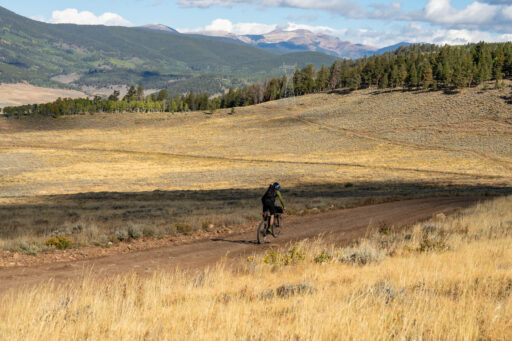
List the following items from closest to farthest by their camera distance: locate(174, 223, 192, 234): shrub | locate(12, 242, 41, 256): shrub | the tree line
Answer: locate(12, 242, 41, 256): shrub < locate(174, 223, 192, 234): shrub < the tree line

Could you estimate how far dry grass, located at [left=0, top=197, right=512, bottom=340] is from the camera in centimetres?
520

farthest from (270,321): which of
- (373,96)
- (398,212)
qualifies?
(373,96)

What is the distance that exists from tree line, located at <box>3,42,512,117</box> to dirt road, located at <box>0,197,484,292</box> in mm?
121001

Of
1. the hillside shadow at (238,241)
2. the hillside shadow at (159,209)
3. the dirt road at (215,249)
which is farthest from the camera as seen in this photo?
the hillside shadow at (159,209)

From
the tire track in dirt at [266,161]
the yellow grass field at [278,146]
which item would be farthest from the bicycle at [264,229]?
the tire track in dirt at [266,161]

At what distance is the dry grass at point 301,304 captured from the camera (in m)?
5.20

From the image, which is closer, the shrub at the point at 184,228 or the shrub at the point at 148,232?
the shrub at the point at 148,232

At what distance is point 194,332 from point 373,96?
14994 centimetres

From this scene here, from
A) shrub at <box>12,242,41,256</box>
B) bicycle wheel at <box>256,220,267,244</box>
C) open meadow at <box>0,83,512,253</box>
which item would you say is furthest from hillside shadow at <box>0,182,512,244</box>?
shrub at <box>12,242,41,256</box>

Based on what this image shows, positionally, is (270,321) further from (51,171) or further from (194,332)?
(51,171)

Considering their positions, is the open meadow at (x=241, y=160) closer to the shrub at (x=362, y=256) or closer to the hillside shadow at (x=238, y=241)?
the hillside shadow at (x=238, y=241)

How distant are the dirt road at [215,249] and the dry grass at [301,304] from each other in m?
2.55

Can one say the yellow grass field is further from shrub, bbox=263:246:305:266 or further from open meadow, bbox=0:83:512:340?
shrub, bbox=263:246:305:266

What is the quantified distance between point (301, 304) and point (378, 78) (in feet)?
546
